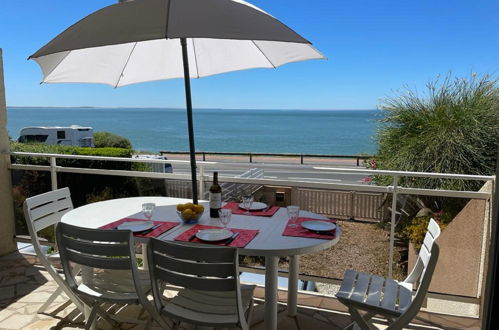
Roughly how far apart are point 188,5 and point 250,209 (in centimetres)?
137

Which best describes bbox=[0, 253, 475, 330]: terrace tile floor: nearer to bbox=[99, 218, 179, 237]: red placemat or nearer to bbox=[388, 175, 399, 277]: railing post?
bbox=[388, 175, 399, 277]: railing post

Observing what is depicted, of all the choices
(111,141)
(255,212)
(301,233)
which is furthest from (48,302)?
(111,141)

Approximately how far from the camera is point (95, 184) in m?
4.09

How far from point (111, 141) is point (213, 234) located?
2626 cm

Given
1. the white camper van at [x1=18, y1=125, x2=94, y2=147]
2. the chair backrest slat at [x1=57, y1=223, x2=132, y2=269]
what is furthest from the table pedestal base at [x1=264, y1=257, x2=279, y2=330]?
the white camper van at [x1=18, y1=125, x2=94, y2=147]

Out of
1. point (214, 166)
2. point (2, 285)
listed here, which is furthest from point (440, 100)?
point (2, 285)

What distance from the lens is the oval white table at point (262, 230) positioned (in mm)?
1985

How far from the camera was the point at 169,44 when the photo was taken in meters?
3.03

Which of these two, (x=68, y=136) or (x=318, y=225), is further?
(x=68, y=136)

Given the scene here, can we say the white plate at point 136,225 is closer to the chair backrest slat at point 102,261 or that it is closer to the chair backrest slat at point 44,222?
the chair backrest slat at point 102,261

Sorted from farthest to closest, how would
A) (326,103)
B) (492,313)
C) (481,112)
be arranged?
(326,103)
(481,112)
(492,313)

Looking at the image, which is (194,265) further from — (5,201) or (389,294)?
(5,201)

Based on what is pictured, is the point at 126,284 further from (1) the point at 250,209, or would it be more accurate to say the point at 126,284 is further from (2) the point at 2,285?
(2) the point at 2,285

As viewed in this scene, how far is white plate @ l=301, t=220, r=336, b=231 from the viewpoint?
224 centimetres
